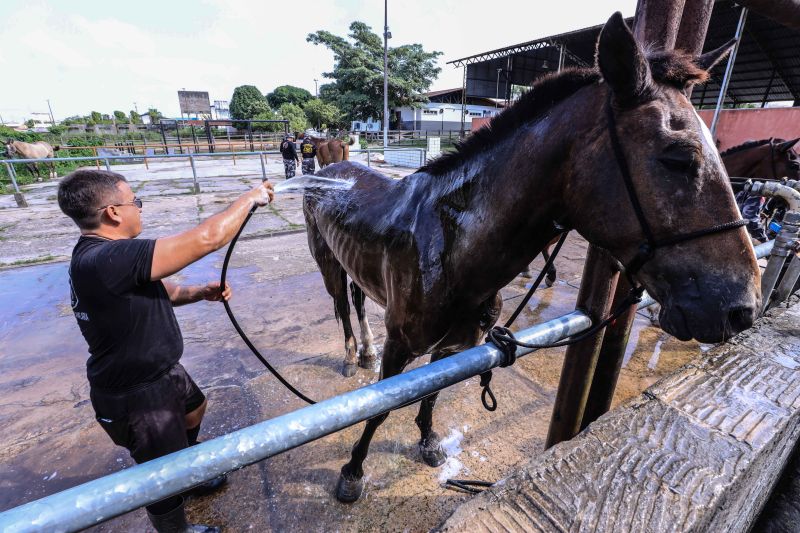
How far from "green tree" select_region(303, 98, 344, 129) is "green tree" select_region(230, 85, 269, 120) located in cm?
1579

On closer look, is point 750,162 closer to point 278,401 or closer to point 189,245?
point 278,401

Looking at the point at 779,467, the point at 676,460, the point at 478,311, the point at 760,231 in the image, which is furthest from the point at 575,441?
the point at 760,231

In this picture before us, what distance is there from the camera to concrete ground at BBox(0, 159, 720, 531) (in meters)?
2.07

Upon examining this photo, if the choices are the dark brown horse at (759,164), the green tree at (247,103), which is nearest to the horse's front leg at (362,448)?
the dark brown horse at (759,164)

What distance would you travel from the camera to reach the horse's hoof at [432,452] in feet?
7.58

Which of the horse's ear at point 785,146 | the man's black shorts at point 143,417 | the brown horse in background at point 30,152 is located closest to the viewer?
the man's black shorts at point 143,417

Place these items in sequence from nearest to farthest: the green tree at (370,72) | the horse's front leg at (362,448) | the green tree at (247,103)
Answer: the horse's front leg at (362,448) < the green tree at (370,72) < the green tree at (247,103)

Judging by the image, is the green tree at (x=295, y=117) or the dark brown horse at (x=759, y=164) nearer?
the dark brown horse at (x=759, y=164)

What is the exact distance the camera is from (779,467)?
1.56 meters

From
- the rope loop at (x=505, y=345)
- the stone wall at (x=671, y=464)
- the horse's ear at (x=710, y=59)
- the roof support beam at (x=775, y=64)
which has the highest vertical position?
the roof support beam at (x=775, y=64)

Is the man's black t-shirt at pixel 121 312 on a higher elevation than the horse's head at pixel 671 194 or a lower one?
lower

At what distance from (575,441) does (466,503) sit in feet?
1.58

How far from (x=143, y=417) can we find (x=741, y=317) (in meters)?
2.25

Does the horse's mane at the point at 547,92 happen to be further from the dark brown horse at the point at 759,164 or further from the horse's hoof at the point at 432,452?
the dark brown horse at the point at 759,164
